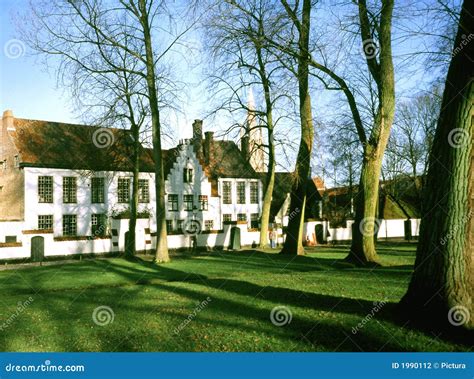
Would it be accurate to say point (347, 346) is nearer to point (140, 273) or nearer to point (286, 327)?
point (286, 327)

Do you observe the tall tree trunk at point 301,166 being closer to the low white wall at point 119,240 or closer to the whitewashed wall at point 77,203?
the low white wall at point 119,240

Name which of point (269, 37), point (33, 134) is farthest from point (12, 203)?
point (269, 37)

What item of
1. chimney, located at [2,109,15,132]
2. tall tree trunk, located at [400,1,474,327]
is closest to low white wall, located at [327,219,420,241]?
chimney, located at [2,109,15,132]

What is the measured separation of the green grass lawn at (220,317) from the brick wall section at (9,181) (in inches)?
932

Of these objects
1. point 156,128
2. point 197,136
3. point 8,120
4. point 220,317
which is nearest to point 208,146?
point 197,136

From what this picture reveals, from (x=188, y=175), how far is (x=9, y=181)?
15.5 meters

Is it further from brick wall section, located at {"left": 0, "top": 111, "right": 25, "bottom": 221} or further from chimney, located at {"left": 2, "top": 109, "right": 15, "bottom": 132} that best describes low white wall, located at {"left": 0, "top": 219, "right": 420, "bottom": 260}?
chimney, located at {"left": 2, "top": 109, "right": 15, "bottom": 132}

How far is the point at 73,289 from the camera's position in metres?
13.6

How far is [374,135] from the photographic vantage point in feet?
53.9

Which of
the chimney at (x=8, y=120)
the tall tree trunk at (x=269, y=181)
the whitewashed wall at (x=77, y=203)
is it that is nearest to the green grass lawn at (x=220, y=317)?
the tall tree trunk at (x=269, y=181)

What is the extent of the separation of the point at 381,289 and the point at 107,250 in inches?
1031

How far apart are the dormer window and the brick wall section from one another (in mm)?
14436

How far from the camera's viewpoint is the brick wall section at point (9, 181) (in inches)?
1379

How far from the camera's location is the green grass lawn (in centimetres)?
A: 661
